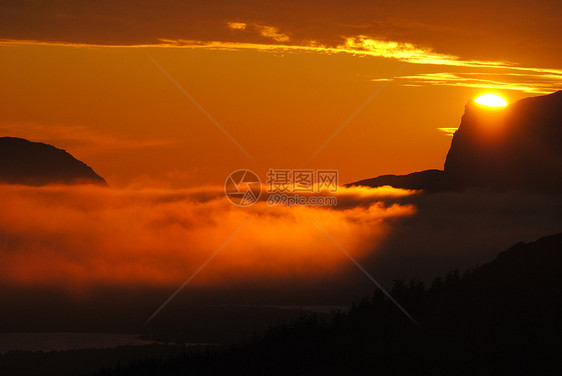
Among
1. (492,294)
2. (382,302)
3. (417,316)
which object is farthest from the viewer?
(382,302)

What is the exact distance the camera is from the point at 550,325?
103 meters

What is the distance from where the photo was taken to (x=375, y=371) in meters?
124

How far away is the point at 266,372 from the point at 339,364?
3722 cm

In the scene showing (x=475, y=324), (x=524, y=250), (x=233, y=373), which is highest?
(x=524, y=250)

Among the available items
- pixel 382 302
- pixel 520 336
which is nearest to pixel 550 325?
pixel 520 336

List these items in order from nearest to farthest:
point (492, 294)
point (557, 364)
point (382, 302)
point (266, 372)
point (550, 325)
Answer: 1. point (557, 364)
2. point (550, 325)
3. point (492, 294)
4. point (382, 302)
5. point (266, 372)

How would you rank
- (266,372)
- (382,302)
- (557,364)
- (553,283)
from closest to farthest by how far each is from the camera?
(557,364) < (553,283) < (382,302) < (266,372)

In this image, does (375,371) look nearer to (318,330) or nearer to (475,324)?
(475,324)

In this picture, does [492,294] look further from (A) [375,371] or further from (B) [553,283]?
(A) [375,371]

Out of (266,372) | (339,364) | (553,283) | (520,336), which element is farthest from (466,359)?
(266,372)

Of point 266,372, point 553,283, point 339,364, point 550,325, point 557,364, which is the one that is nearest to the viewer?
point 557,364

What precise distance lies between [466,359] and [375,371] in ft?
65.5

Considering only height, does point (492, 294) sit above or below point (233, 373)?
above

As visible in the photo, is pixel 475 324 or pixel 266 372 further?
pixel 266 372
